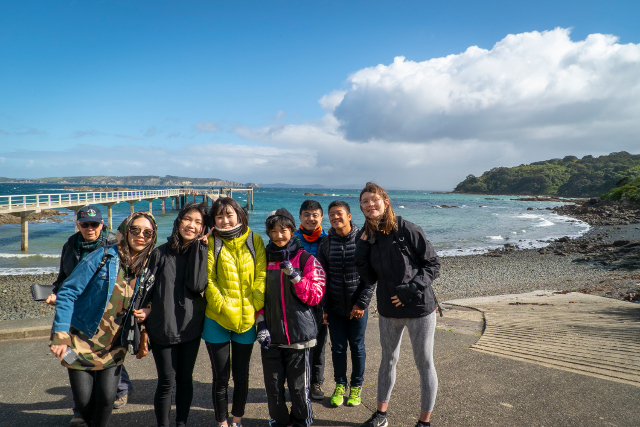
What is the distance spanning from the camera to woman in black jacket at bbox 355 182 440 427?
2488mm

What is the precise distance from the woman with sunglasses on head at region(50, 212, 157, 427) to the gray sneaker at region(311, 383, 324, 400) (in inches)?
63.3

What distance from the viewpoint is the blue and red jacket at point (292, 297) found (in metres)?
2.51

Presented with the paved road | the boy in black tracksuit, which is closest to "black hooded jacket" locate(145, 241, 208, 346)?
the boy in black tracksuit

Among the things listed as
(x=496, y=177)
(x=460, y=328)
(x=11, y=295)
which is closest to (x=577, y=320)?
(x=460, y=328)

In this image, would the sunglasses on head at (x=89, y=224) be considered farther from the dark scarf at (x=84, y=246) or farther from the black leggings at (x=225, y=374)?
the black leggings at (x=225, y=374)

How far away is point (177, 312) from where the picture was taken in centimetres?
242

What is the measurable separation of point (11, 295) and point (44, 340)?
7479 mm

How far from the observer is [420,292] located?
2420 millimetres

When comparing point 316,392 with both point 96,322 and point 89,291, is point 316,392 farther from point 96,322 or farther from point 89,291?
point 89,291

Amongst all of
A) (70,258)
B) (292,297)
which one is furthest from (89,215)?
(292,297)

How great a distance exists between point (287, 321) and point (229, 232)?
79cm

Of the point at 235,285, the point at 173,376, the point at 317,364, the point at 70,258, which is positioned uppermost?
the point at 70,258

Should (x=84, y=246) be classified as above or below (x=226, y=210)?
below

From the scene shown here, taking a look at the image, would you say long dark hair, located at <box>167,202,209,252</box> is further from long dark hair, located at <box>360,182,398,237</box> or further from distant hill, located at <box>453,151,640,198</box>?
distant hill, located at <box>453,151,640,198</box>
